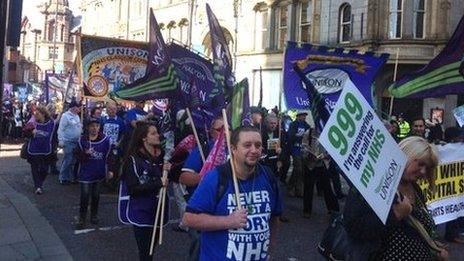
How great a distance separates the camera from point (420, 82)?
6.60 meters

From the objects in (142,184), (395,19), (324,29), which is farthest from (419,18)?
(142,184)

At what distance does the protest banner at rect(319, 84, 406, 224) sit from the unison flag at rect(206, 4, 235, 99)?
3.53m

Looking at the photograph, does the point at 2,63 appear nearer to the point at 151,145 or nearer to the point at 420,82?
the point at 151,145

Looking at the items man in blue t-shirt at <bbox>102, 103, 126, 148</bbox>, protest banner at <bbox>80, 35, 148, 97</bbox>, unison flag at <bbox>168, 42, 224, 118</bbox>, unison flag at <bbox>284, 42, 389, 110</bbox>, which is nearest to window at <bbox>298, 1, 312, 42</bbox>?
protest banner at <bbox>80, 35, 148, 97</bbox>

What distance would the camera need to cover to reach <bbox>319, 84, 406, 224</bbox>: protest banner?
2817 mm

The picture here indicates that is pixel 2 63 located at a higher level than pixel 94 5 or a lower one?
lower

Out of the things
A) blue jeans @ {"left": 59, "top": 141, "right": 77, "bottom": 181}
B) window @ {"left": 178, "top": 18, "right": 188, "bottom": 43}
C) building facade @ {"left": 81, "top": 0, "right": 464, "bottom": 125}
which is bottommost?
blue jeans @ {"left": 59, "top": 141, "right": 77, "bottom": 181}

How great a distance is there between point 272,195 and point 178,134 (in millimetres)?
5538

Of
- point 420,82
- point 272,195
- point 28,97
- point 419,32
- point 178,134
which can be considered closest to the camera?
point 272,195

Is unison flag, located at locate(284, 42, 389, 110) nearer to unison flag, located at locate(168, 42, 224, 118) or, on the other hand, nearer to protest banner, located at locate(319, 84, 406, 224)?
unison flag, located at locate(168, 42, 224, 118)

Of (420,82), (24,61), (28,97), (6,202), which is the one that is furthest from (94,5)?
(420,82)

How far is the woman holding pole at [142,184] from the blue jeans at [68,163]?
7.00m

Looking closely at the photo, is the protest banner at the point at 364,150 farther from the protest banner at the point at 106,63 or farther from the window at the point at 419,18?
the window at the point at 419,18

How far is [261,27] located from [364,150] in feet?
100
